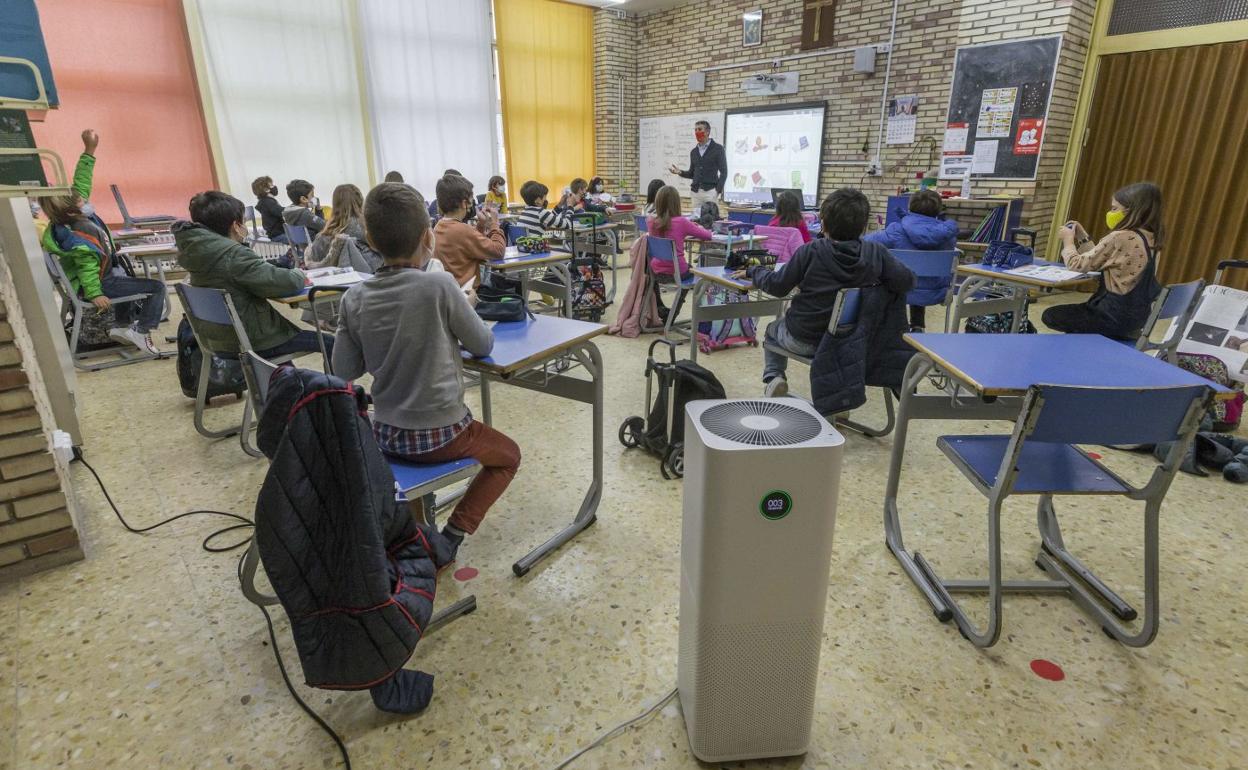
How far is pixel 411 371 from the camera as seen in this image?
1663 millimetres

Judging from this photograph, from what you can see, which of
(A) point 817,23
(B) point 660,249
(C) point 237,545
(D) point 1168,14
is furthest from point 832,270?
(A) point 817,23

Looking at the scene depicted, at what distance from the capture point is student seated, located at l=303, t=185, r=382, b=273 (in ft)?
11.4

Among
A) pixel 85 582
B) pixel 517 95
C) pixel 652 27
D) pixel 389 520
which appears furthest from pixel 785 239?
pixel 652 27

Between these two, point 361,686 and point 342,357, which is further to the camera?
point 342,357

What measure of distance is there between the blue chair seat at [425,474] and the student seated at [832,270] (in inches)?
67.0

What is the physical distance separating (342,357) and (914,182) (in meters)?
6.81

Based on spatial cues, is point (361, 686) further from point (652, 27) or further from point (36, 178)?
point (652, 27)

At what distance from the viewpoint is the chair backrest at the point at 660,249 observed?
4410mm

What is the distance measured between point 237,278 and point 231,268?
0.15 ft

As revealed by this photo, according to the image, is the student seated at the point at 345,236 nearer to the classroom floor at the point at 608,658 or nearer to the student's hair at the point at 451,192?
the student's hair at the point at 451,192

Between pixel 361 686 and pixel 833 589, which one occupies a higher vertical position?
pixel 361 686

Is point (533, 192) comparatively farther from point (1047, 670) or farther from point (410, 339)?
point (1047, 670)

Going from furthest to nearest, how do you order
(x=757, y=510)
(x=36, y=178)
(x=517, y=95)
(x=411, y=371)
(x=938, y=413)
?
1. (x=517, y=95)
2. (x=938, y=413)
3. (x=36, y=178)
4. (x=411, y=371)
5. (x=757, y=510)

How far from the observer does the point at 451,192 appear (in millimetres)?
3193
